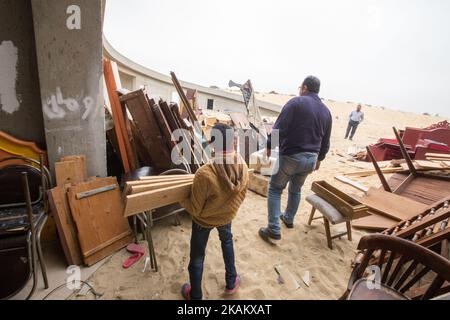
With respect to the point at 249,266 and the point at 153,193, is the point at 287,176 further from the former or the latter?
the point at 153,193

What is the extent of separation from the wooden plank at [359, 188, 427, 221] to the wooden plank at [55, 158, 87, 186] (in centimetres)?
434

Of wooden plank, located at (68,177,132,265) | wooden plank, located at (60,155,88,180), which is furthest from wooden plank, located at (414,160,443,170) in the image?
wooden plank, located at (60,155,88,180)

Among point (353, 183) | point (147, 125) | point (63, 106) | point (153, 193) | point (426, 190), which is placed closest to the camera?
point (153, 193)

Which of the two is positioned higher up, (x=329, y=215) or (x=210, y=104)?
(x=210, y=104)

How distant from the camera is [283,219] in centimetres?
343

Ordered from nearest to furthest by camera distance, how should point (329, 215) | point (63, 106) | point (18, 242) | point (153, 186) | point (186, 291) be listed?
point (153, 186) < point (18, 242) < point (186, 291) < point (63, 106) < point (329, 215)

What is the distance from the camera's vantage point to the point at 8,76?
2221mm

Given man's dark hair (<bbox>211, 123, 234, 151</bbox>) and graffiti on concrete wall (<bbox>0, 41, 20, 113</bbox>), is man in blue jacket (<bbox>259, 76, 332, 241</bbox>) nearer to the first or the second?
man's dark hair (<bbox>211, 123, 234, 151</bbox>)

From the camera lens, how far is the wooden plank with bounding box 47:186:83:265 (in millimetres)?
2129

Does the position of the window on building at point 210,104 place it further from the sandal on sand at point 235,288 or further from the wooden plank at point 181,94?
the sandal on sand at point 235,288

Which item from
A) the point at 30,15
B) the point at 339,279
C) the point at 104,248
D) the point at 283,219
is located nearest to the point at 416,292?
the point at 339,279

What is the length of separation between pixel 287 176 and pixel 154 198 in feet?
6.13

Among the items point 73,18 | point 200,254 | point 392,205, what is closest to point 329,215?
point 392,205

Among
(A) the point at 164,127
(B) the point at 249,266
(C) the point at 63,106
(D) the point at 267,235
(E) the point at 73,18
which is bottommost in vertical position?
(B) the point at 249,266
